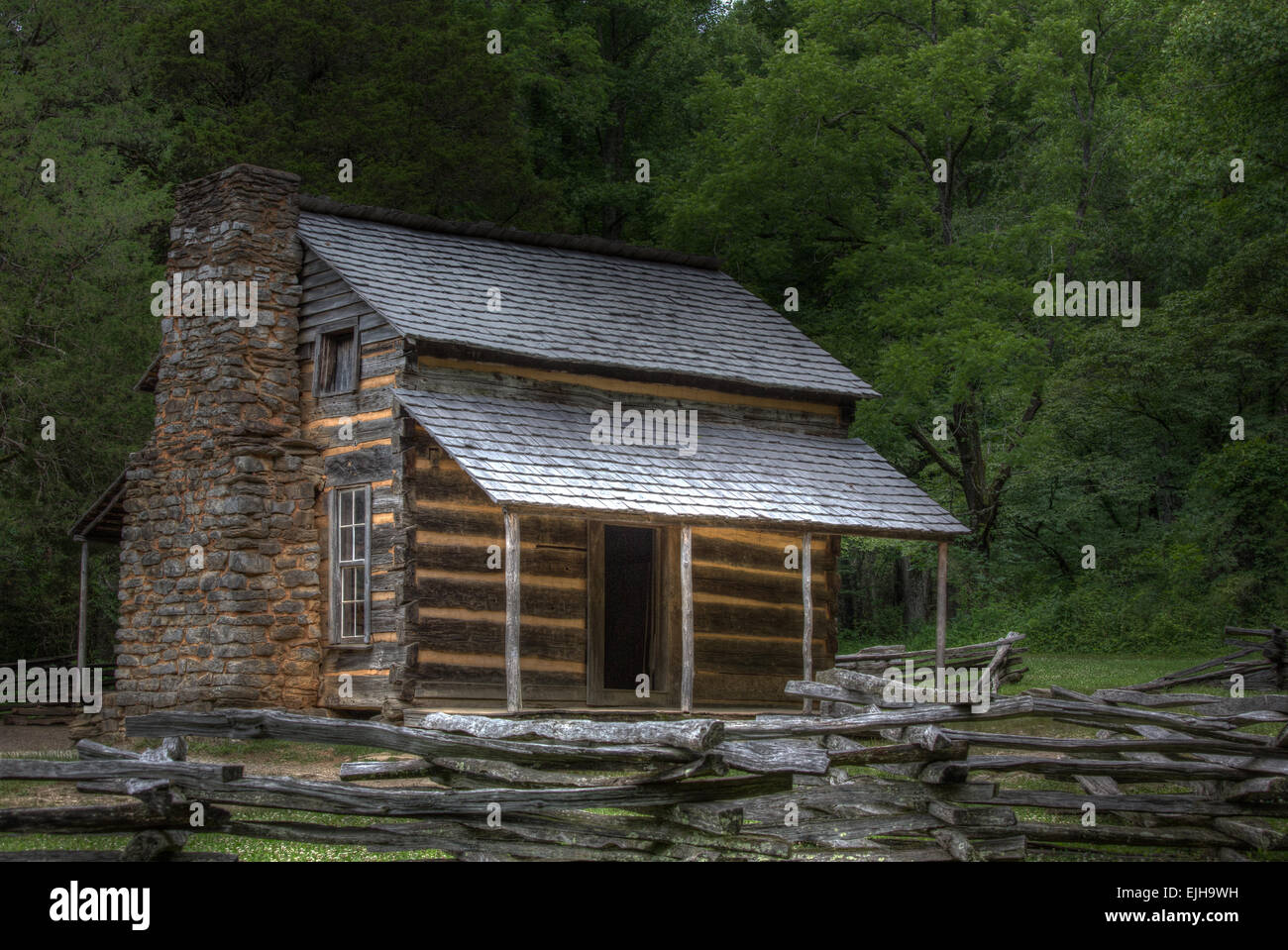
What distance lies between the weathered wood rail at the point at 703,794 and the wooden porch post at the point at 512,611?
4.25m

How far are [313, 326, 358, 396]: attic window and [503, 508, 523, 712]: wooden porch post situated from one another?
373 cm

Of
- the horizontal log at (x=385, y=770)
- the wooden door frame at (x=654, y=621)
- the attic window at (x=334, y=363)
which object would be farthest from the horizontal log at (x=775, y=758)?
the attic window at (x=334, y=363)

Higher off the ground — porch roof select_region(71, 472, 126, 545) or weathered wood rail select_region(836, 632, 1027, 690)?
porch roof select_region(71, 472, 126, 545)

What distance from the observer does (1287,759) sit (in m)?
10.3

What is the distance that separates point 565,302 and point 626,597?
4.02 meters

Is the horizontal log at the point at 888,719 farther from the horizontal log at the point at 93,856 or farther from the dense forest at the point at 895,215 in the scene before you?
the dense forest at the point at 895,215

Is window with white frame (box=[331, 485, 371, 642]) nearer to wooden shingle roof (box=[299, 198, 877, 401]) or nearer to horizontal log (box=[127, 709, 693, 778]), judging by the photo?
wooden shingle roof (box=[299, 198, 877, 401])

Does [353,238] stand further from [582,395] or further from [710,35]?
[710,35]

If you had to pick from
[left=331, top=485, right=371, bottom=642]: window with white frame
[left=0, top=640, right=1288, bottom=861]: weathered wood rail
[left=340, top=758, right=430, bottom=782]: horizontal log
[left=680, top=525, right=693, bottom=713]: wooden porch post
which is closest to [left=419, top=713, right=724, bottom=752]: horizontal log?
[left=0, top=640, right=1288, bottom=861]: weathered wood rail

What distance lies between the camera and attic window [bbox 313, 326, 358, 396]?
17531 mm

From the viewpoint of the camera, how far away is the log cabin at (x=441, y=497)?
53.5 feet

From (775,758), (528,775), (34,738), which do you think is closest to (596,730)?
(528,775)

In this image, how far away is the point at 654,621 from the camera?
1839cm
